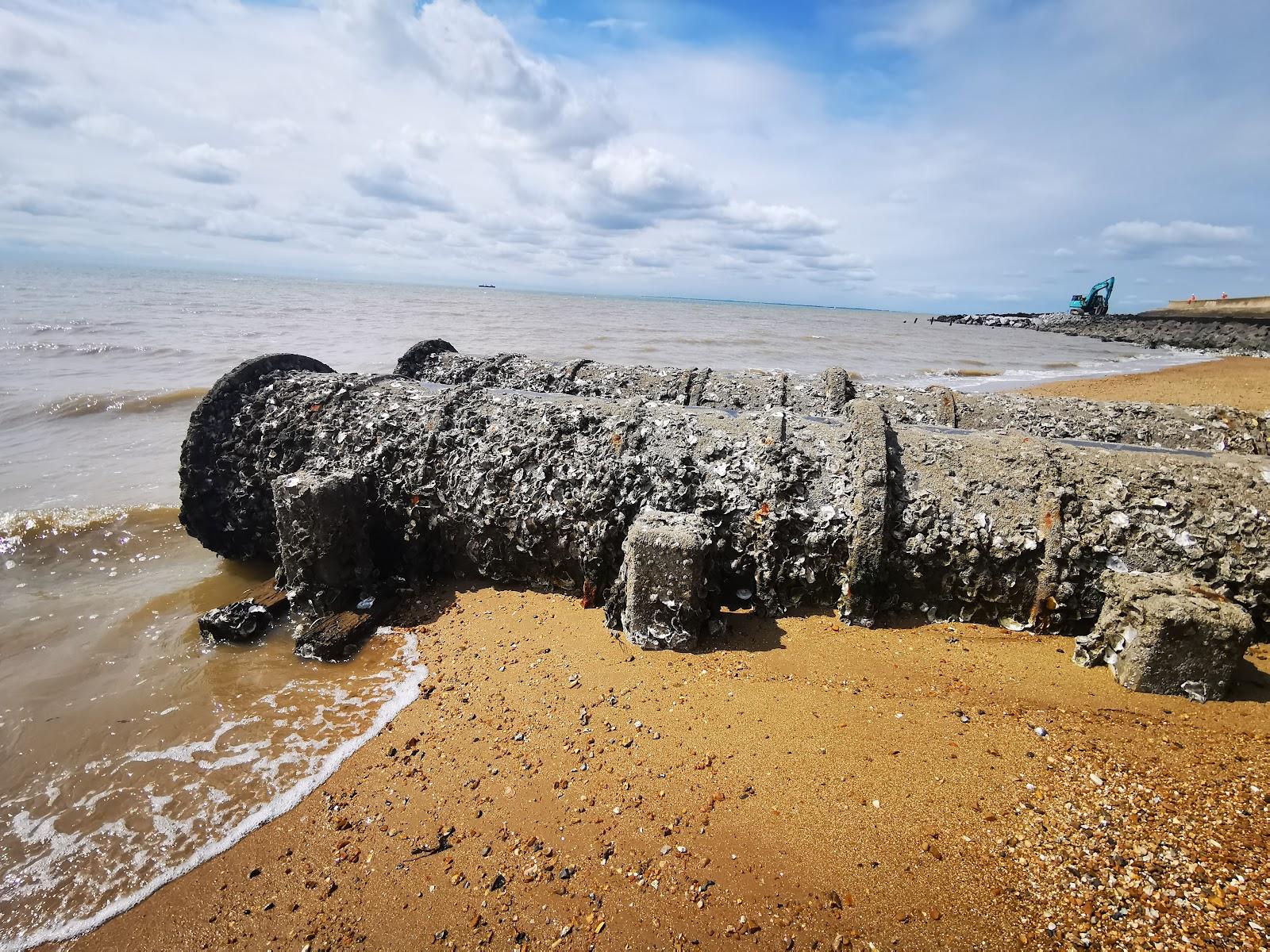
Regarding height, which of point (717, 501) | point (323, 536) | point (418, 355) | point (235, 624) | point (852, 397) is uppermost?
point (418, 355)

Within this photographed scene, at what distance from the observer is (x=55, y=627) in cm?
411

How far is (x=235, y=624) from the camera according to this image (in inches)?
147

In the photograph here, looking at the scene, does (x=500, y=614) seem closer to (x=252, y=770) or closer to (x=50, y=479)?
(x=252, y=770)

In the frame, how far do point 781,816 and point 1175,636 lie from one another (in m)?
1.94

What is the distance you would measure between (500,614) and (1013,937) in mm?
2891

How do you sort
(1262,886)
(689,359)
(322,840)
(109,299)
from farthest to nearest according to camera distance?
(109,299) < (689,359) < (322,840) < (1262,886)

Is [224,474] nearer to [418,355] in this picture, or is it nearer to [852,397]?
[418,355]

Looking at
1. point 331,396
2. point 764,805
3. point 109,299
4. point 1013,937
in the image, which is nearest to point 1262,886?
point 1013,937

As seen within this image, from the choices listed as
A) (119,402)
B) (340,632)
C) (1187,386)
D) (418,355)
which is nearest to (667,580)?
(340,632)

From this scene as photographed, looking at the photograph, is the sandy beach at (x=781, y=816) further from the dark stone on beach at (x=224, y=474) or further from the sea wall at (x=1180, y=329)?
the sea wall at (x=1180, y=329)

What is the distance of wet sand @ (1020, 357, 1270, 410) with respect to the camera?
12.6m

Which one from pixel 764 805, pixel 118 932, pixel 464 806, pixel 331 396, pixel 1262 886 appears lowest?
pixel 118 932

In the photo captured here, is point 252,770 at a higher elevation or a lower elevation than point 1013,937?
lower

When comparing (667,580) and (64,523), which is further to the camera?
(64,523)
